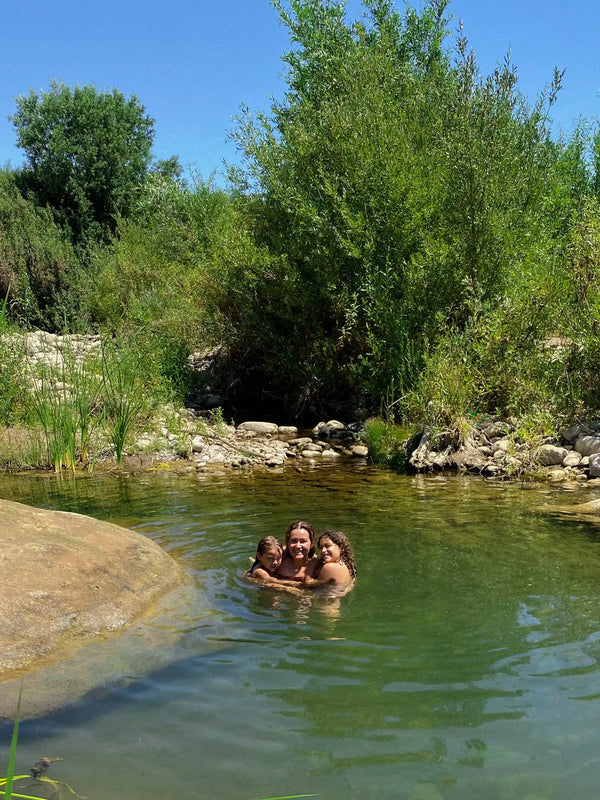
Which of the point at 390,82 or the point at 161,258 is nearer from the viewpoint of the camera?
the point at 390,82

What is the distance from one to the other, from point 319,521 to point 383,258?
22.5 ft

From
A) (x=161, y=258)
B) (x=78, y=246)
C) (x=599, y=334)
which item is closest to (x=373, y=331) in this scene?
(x=599, y=334)

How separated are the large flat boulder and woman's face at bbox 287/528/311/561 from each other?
3.17ft

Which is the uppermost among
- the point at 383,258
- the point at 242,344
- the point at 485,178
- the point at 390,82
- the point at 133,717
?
the point at 390,82

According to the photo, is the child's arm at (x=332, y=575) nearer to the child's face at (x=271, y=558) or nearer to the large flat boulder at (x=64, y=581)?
the child's face at (x=271, y=558)

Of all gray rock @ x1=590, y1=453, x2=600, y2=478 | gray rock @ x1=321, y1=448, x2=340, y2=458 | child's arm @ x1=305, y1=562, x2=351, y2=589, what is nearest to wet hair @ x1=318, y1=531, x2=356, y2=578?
child's arm @ x1=305, y1=562, x2=351, y2=589

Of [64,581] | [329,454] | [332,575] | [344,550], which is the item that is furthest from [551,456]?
[64,581]

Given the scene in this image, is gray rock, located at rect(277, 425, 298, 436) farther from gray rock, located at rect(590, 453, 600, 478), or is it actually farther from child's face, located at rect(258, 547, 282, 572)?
child's face, located at rect(258, 547, 282, 572)

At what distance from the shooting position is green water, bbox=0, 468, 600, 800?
329cm

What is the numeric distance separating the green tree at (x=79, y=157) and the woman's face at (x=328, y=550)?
2749cm

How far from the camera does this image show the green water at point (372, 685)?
3291 mm

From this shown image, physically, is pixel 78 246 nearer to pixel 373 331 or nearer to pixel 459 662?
pixel 373 331

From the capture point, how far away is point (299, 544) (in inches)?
255

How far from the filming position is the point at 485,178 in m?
12.9
